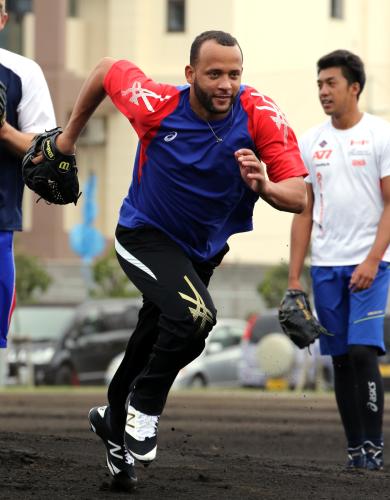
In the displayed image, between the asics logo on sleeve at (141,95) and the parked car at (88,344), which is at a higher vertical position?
the asics logo on sleeve at (141,95)

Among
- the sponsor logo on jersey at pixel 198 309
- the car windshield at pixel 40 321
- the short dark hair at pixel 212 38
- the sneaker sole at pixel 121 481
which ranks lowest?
the car windshield at pixel 40 321

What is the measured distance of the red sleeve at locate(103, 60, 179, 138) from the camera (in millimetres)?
7193

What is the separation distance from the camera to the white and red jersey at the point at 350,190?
31.7ft

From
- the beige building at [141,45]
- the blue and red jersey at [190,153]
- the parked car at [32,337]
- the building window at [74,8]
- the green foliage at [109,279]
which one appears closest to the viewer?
the blue and red jersey at [190,153]

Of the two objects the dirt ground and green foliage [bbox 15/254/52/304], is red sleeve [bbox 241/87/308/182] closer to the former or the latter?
the dirt ground

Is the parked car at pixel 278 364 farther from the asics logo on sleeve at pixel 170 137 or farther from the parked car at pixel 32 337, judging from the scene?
the asics logo on sleeve at pixel 170 137

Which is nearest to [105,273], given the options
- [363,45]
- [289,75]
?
[289,75]

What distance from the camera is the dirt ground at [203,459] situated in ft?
25.4

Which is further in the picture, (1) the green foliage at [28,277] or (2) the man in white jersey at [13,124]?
(1) the green foliage at [28,277]

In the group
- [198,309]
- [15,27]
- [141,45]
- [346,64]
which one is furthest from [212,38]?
[141,45]

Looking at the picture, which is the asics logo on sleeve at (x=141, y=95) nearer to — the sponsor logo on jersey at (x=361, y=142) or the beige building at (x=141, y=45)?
the sponsor logo on jersey at (x=361, y=142)

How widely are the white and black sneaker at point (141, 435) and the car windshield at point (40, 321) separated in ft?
66.7

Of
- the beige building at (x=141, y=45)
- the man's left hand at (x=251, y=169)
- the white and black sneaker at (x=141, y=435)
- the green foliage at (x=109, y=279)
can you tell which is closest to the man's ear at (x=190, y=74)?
the man's left hand at (x=251, y=169)

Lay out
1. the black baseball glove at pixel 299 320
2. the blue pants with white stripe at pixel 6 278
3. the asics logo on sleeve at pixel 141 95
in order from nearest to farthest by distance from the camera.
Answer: the asics logo on sleeve at pixel 141 95 → the blue pants with white stripe at pixel 6 278 → the black baseball glove at pixel 299 320
